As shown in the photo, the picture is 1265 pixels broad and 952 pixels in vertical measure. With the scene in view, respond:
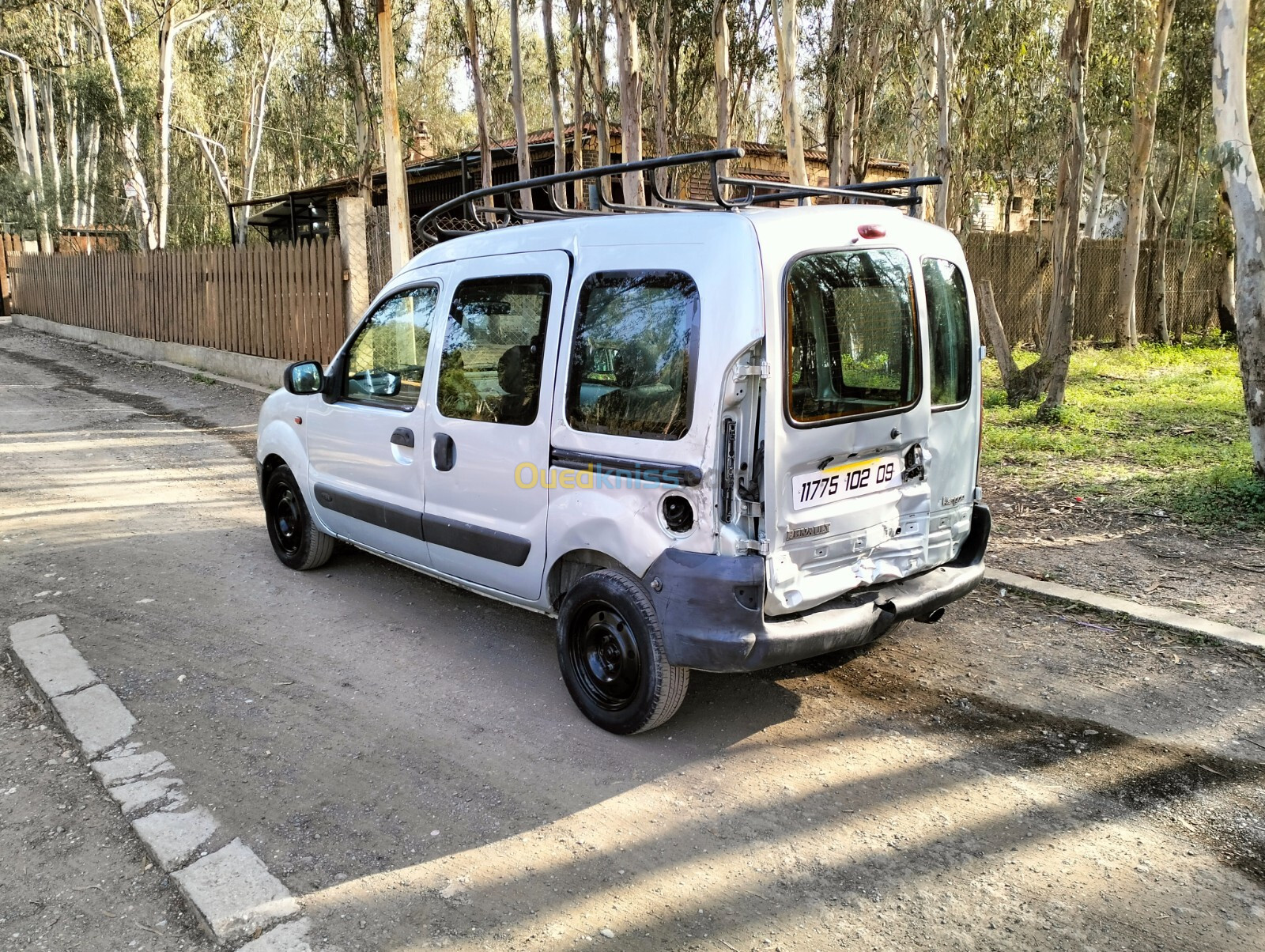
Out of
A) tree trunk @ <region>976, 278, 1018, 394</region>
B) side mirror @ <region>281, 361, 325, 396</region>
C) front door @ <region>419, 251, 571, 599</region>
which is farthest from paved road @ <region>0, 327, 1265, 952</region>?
tree trunk @ <region>976, 278, 1018, 394</region>

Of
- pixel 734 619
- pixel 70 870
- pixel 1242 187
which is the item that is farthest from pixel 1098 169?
pixel 70 870

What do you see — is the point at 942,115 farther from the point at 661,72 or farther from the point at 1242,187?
the point at 1242,187

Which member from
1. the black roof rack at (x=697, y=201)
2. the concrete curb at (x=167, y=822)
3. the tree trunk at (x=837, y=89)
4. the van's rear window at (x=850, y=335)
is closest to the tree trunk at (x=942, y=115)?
the tree trunk at (x=837, y=89)

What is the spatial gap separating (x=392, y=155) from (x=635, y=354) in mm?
9632

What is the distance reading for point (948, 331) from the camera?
4102mm

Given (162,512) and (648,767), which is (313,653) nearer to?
(648,767)

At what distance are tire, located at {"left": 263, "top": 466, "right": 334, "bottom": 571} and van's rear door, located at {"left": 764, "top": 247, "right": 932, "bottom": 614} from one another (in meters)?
3.32

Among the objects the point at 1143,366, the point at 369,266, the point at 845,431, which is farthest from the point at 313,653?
the point at 1143,366

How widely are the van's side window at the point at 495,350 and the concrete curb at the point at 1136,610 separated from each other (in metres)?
3.19

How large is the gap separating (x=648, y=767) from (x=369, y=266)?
10520 mm

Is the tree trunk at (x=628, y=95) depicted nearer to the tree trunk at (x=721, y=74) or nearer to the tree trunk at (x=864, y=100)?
the tree trunk at (x=721, y=74)

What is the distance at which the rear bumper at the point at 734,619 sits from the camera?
3330 mm

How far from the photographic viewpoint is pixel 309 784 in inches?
138

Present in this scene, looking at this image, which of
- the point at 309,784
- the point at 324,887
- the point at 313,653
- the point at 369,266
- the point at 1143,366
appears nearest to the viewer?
the point at 324,887
